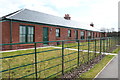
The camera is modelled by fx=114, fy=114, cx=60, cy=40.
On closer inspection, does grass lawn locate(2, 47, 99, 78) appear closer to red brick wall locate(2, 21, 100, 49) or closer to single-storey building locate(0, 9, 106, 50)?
red brick wall locate(2, 21, 100, 49)

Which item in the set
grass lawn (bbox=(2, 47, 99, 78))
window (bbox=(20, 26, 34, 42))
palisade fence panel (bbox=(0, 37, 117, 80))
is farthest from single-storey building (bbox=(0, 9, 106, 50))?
grass lawn (bbox=(2, 47, 99, 78))

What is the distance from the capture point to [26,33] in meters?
→ 14.5

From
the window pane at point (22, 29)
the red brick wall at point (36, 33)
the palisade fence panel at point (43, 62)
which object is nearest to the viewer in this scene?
the palisade fence panel at point (43, 62)

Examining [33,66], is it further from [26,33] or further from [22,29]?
[26,33]

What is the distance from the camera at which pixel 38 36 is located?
16.0m

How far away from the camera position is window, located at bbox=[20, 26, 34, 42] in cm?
1402

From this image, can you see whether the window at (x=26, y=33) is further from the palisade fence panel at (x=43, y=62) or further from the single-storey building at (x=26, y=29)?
the palisade fence panel at (x=43, y=62)

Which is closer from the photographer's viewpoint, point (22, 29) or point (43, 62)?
point (43, 62)

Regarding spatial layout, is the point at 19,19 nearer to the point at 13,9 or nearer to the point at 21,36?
the point at 21,36

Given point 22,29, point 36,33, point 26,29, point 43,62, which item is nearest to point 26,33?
point 26,29

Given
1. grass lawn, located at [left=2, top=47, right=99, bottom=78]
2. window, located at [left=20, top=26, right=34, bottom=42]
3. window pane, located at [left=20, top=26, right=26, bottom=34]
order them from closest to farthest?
grass lawn, located at [left=2, top=47, right=99, bottom=78] < window pane, located at [left=20, top=26, right=26, bottom=34] < window, located at [left=20, top=26, right=34, bottom=42]

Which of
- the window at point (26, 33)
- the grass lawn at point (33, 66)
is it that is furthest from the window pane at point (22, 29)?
the grass lawn at point (33, 66)

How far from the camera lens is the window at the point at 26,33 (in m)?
14.0

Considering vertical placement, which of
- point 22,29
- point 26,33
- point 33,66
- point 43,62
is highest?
point 22,29
